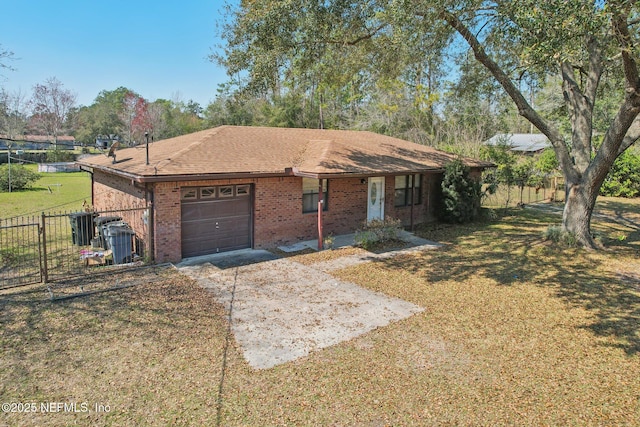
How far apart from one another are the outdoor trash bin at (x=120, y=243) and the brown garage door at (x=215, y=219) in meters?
1.34

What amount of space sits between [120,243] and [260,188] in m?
3.98

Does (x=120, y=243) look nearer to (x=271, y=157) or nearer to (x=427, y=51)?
(x=271, y=157)

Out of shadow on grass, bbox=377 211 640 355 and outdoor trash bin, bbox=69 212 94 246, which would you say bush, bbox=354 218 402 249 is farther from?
outdoor trash bin, bbox=69 212 94 246

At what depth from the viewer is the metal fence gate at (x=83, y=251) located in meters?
9.28

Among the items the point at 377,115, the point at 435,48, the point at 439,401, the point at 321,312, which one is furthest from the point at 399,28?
the point at 377,115

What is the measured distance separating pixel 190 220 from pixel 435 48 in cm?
869

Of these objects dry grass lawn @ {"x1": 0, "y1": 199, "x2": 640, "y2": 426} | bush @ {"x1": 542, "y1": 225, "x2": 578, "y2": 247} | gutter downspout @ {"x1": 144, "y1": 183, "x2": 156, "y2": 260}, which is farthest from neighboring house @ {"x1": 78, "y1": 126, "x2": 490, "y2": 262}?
bush @ {"x1": 542, "y1": 225, "x2": 578, "y2": 247}

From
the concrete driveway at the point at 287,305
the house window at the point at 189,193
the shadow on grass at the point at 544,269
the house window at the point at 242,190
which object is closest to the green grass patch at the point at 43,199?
the house window at the point at 189,193

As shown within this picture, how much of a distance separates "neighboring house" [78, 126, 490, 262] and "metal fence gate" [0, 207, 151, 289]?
2.32 ft

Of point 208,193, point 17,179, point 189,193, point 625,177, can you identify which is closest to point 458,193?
point 208,193

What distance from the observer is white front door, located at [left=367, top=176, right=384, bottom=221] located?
1472 centimetres

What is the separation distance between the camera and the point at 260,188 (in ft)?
39.3

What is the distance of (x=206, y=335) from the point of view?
6.54 m

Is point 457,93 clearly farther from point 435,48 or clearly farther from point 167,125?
point 167,125
